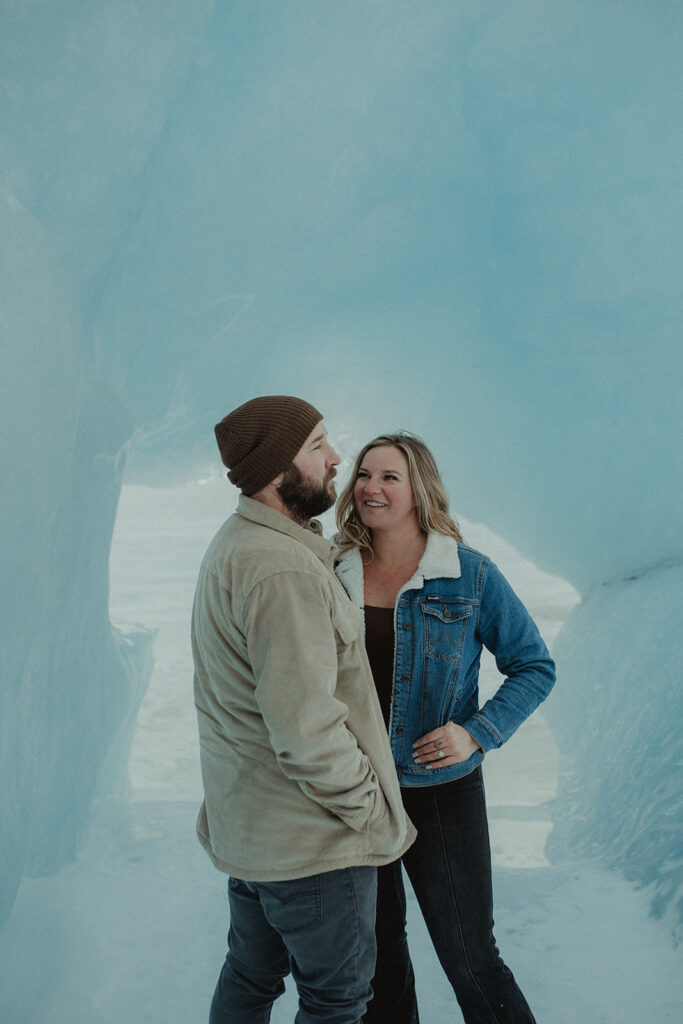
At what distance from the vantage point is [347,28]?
2.38 m

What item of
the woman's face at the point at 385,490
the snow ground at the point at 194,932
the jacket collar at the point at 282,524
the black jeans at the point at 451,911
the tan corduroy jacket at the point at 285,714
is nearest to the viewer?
the tan corduroy jacket at the point at 285,714

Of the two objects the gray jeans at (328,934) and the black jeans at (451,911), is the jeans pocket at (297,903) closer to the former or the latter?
the gray jeans at (328,934)

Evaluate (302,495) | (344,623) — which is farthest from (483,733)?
(302,495)

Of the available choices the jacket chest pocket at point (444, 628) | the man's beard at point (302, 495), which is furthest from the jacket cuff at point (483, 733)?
the man's beard at point (302, 495)

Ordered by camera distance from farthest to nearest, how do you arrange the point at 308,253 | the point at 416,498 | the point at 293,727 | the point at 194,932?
1. the point at 308,253
2. the point at 194,932
3. the point at 416,498
4. the point at 293,727

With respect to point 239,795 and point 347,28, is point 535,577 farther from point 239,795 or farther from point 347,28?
point 239,795

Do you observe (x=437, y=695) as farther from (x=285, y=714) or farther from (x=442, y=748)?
(x=285, y=714)

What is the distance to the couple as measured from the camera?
39.8 inches

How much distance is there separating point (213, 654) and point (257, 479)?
258mm

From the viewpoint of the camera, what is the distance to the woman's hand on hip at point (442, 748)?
1.27 m

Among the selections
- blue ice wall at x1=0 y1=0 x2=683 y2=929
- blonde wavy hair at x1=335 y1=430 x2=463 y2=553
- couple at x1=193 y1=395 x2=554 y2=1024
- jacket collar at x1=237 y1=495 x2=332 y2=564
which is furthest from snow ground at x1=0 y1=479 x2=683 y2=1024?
jacket collar at x1=237 y1=495 x2=332 y2=564

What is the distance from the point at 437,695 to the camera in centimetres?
132

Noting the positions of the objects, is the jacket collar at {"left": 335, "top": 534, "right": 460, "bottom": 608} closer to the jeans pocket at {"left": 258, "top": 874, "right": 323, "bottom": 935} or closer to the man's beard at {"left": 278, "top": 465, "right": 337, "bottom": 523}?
the man's beard at {"left": 278, "top": 465, "right": 337, "bottom": 523}

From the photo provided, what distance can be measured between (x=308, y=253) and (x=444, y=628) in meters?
2.09
